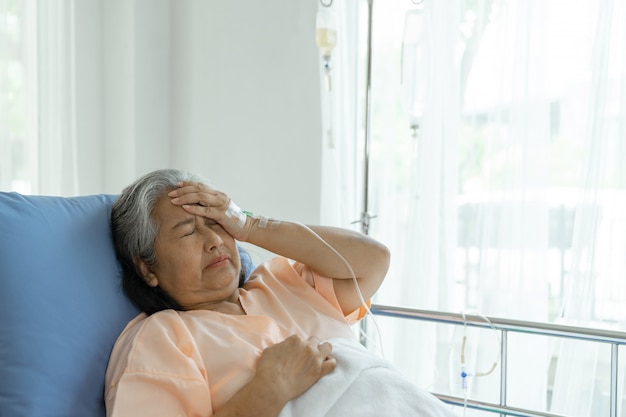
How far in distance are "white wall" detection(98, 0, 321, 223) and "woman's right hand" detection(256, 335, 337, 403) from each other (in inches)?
62.2

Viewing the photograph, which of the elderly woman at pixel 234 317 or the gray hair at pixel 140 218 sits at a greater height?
the gray hair at pixel 140 218

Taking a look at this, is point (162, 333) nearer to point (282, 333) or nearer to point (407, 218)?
point (282, 333)

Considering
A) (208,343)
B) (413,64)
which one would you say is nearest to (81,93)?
(413,64)

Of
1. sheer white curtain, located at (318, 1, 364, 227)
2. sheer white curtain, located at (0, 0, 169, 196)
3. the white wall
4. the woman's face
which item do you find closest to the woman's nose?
the woman's face

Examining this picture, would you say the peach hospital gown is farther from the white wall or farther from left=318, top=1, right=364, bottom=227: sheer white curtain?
the white wall

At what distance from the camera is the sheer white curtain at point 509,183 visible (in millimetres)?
2248

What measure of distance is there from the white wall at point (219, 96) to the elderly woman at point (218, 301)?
1273 mm

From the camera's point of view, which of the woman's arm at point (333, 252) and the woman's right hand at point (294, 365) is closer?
the woman's right hand at point (294, 365)

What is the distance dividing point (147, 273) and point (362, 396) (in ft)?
2.06

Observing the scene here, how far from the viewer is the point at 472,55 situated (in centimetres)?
253

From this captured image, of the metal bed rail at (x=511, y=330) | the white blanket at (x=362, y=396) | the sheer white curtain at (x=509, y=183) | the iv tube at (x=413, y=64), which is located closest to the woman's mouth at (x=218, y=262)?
the white blanket at (x=362, y=396)

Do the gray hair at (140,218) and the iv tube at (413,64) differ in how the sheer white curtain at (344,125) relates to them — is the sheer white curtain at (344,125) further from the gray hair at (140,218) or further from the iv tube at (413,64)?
the gray hair at (140,218)

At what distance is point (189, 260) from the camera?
1558 millimetres

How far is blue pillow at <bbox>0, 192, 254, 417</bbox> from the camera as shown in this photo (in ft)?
4.16
